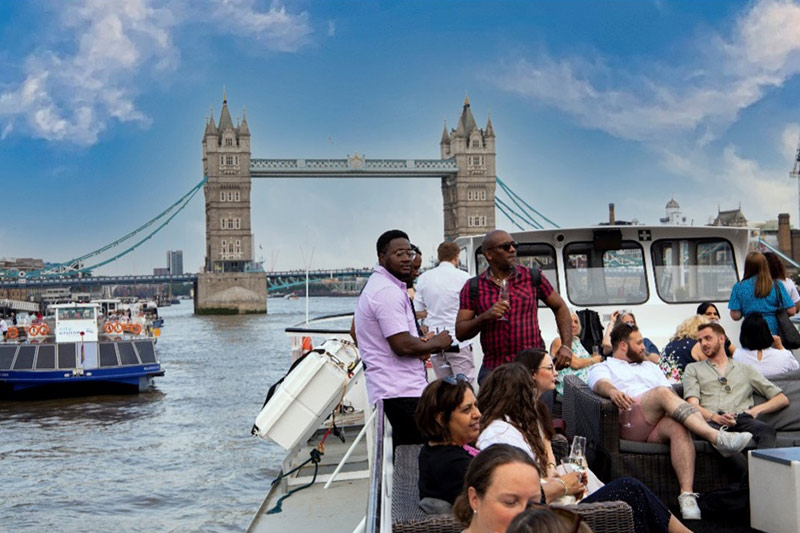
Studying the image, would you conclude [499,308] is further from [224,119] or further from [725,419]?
[224,119]

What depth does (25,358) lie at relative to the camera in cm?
1892

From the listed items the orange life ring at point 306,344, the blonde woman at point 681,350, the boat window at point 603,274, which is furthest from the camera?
the orange life ring at point 306,344

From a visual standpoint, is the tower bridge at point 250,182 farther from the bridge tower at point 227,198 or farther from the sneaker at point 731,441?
the sneaker at point 731,441

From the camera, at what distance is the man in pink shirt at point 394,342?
3781 millimetres

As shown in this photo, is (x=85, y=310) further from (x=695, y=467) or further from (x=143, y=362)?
(x=695, y=467)

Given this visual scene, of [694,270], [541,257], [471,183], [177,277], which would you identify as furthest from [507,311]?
[471,183]

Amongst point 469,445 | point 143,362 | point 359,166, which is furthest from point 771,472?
point 359,166

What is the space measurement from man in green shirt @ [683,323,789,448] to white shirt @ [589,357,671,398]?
150mm

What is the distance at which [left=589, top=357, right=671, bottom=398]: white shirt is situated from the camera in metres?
4.21

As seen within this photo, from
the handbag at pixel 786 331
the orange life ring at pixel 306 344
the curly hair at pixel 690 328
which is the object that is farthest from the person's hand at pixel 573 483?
the orange life ring at pixel 306 344

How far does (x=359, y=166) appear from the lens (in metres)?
85.2

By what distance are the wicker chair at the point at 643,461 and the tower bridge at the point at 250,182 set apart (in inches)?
2903

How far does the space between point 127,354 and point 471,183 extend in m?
77.1

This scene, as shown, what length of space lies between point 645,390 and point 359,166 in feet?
268
